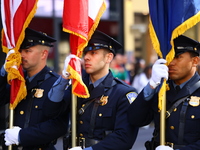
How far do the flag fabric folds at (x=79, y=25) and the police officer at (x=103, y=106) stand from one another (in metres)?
0.12

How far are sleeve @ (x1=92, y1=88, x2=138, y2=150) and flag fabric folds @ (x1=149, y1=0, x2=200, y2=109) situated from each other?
0.62 metres

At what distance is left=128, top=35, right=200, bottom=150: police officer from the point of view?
3.66 m

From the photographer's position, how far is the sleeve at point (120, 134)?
3906 mm

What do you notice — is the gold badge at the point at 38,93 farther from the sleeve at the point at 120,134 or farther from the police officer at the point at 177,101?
the police officer at the point at 177,101

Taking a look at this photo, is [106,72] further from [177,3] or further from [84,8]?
[177,3]

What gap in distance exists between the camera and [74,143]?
4.06m

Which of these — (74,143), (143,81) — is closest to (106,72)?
(74,143)

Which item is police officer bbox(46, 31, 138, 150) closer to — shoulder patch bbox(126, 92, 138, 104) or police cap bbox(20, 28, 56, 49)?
shoulder patch bbox(126, 92, 138, 104)

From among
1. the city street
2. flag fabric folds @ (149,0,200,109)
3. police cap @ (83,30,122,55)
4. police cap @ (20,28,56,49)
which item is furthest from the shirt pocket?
the city street

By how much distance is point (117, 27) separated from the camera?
1797 centimetres

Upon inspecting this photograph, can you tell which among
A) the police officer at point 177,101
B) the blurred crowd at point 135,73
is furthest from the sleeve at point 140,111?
the blurred crowd at point 135,73

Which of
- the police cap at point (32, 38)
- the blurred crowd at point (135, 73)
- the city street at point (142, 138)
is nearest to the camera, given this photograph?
the police cap at point (32, 38)

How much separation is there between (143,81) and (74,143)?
25.7 ft

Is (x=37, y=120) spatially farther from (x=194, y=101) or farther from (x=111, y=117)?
(x=194, y=101)
